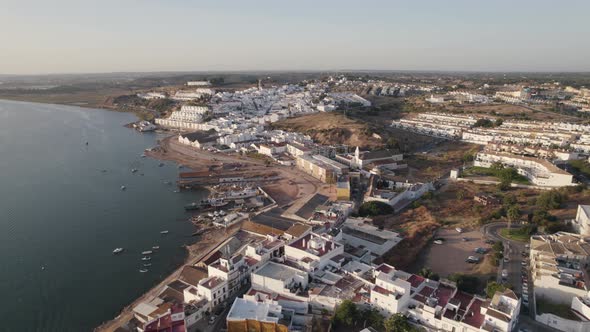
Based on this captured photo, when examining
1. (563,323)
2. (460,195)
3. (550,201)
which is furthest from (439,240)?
(550,201)

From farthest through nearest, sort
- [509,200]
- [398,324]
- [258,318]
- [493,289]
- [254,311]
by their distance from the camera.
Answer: [509,200] → [493,289] → [254,311] → [258,318] → [398,324]

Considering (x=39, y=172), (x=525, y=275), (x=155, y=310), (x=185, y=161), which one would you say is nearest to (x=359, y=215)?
(x=525, y=275)

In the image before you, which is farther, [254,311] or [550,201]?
[550,201]

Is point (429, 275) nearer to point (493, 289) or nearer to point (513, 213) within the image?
point (493, 289)

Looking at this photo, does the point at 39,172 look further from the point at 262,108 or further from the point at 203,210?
the point at 262,108

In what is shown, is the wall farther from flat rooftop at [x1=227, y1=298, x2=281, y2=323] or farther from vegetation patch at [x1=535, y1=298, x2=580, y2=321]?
flat rooftop at [x1=227, y1=298, x2=281, y2=323]

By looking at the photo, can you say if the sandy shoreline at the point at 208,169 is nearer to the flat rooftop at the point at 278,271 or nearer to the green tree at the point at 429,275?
the flat rooftop at the point at 278,271
